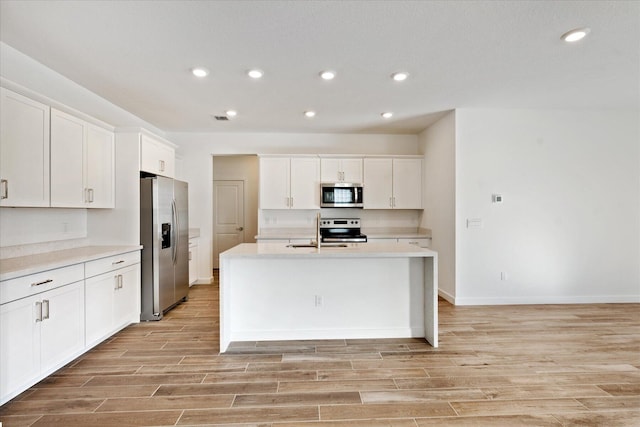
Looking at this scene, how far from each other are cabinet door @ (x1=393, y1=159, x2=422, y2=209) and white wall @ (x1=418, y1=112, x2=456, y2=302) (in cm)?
11

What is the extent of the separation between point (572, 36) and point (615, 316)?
3346mm

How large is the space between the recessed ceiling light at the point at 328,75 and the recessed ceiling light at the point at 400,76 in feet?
1.96

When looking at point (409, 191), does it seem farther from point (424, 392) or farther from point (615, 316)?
point (424, 392)

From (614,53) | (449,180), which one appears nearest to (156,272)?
(449,180)

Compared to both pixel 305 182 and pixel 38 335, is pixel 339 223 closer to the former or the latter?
pixel 305 182

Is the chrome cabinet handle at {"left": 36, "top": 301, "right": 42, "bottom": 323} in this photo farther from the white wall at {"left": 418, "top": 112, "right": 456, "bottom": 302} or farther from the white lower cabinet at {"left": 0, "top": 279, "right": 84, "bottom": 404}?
the white wall at {"left": 418, "top": 112, "right": 456, "bottom": 302}

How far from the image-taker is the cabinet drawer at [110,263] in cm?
291

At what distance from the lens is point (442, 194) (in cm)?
482

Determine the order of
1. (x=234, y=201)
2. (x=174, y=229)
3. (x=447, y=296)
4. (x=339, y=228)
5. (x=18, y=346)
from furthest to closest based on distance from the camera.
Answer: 1. (x=234, y=201)
2. (x=339, y=228)
3. (x=447, y=296)
4. (x=174, y=229)
5. (x=18, y=346)

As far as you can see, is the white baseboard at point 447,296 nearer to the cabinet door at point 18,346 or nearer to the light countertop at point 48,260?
the light countertop at point 48,260

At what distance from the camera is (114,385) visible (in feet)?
7.82

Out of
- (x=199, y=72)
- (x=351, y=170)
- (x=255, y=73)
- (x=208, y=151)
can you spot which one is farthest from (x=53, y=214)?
(x=351, y=170)

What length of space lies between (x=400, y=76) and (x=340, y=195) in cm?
243

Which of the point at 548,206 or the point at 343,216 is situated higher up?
the point at 548,206
